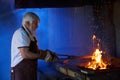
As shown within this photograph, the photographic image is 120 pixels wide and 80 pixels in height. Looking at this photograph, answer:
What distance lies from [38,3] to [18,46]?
1.65 meters

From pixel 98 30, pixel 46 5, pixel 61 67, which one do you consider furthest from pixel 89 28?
pixel 61 67

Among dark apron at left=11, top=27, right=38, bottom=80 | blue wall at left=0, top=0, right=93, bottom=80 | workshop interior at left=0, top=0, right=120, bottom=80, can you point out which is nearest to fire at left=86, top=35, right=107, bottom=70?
workshop interior at left=0, top=0, right=120, bottom=80

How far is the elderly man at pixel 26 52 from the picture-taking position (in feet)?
14.8

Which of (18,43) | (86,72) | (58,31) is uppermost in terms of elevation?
(58,31)

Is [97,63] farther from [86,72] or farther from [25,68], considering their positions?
[25,68]

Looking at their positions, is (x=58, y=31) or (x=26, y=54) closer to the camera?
(x=26, y=54)

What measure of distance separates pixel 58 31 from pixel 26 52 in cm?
269

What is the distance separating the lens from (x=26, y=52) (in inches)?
176

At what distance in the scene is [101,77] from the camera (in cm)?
432

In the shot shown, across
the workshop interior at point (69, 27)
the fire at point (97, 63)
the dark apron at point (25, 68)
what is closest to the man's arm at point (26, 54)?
the dark apron at point (25, 68)

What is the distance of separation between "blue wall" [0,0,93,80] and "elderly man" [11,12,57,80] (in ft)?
7.63

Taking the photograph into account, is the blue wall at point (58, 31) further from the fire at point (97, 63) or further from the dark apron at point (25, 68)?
the dark apron at point (25, 68)

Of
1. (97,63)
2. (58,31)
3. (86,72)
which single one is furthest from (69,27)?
(86,72)

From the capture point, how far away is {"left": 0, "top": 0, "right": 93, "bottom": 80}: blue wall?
694 centimetres
